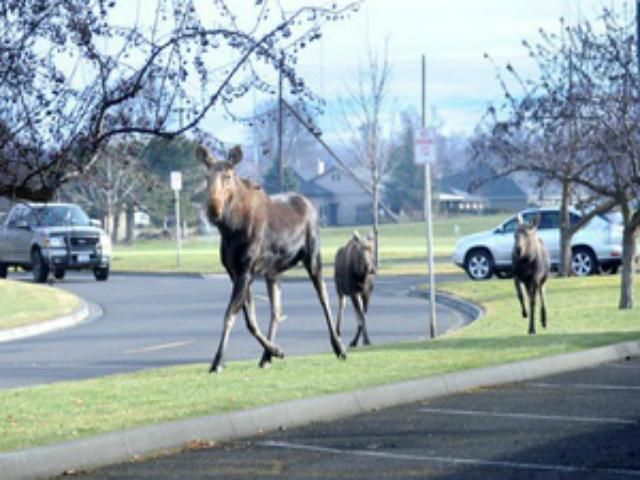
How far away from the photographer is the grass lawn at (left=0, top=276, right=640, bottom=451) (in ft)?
37.9

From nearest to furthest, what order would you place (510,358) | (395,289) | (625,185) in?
(510,358) < (625,185) < (395,289)

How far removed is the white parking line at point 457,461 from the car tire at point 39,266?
105 ft

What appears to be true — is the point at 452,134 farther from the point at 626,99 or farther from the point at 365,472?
the point at 365,472

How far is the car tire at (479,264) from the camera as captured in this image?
135 feet

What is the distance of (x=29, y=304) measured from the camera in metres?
31.1

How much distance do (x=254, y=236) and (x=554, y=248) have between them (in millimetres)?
27134

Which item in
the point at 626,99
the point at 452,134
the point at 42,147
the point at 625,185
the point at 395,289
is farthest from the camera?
the point at 452,134

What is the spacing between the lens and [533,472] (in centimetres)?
965

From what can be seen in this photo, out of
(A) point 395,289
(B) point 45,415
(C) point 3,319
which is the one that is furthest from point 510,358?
(A) point 395,289

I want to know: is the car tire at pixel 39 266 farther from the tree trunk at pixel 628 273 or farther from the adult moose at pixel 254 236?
the adult moose at pixel 254 236

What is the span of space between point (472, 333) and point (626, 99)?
230 inches

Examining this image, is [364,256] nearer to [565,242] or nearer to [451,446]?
[451,446]

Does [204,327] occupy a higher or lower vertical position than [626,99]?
lower

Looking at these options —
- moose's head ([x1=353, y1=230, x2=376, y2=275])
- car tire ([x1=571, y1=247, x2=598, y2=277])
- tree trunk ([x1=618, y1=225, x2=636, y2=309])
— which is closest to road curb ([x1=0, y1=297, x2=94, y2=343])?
moose's head ([x1=353, y1=230, x2=376, y2=275])
